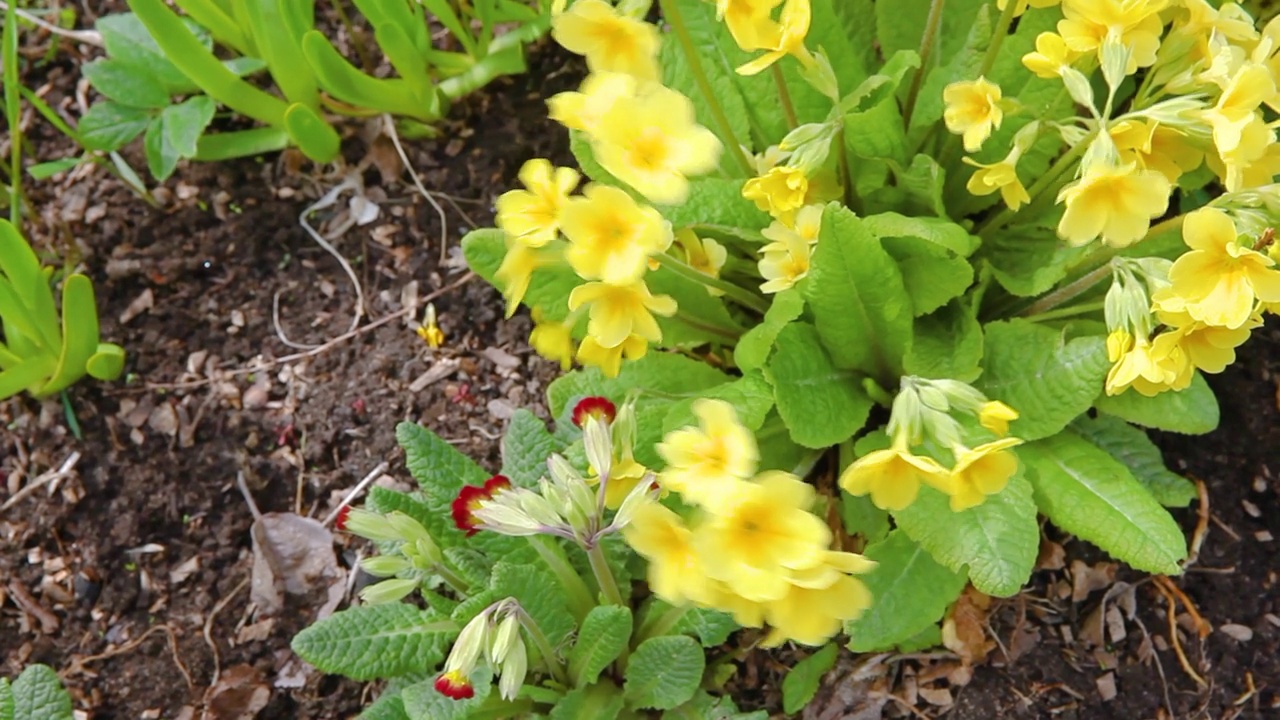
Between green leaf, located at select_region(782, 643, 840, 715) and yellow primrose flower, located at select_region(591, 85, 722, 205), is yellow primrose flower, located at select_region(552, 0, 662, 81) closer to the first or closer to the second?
yellow primrose flower, located at select_region(591, 85, 722, 205)

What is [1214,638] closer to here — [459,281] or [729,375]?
[729,375]

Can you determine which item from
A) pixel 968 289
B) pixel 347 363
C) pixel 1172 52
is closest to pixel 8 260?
pixel 347 363

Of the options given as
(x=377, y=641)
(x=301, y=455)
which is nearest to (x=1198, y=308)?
(x=377, y=641)

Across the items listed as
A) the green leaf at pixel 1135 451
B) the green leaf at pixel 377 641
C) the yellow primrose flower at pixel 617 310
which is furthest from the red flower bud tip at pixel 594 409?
the green leaf at pixel 1135 451

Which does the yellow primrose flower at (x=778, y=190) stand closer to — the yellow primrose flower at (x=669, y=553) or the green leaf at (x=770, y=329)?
the green leaf at (x=770, y=329)

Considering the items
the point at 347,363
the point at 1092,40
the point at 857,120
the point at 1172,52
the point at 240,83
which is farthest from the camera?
the point at 347,363

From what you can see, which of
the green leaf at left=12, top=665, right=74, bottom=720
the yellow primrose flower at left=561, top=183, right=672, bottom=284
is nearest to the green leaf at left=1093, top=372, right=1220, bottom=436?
the yellow primrose flower at left=561, top=183, right=672, bottom=284
